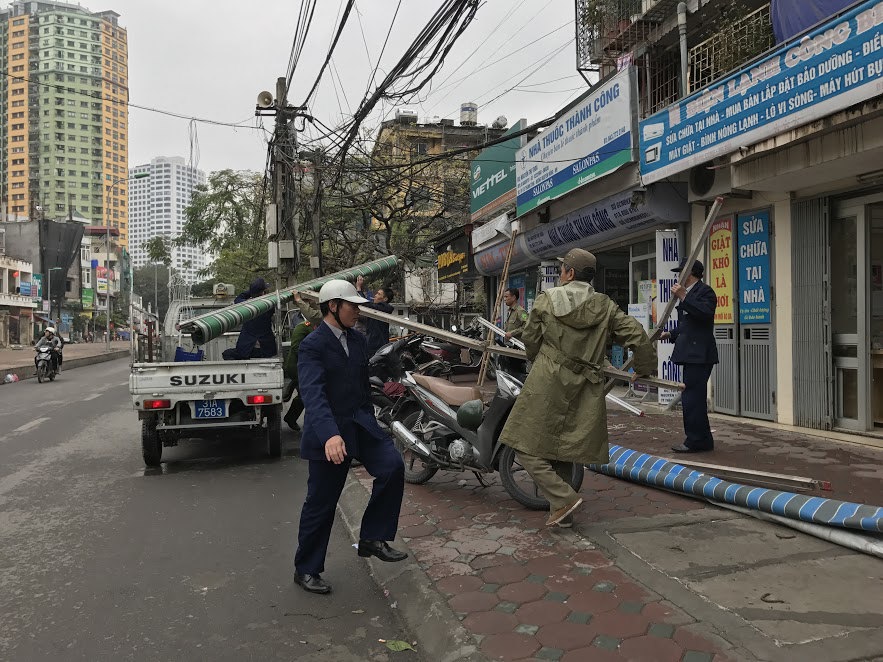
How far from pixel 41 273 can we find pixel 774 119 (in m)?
67.7

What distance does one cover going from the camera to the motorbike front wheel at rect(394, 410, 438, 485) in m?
5.44

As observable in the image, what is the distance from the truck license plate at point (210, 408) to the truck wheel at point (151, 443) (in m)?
0.43

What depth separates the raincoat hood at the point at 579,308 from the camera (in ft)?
12.9

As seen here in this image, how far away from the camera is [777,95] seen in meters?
6.50

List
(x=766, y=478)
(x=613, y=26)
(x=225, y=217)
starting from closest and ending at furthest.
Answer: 1. (x=766, y=478)
2. (x=613, y=26)
3. (x=225, y=217)

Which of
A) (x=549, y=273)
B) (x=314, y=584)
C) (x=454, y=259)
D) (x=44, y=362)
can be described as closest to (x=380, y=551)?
(x=314, y=584)

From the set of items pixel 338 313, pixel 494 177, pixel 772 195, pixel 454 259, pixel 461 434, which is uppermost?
pixel 494 177

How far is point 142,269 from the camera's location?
340ft

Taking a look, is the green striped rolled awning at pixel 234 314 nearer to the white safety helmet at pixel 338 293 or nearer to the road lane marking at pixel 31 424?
the white safety helmet at pixel 338 293

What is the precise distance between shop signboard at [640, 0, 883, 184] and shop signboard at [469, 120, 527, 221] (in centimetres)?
567

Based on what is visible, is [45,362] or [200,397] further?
[45,362]

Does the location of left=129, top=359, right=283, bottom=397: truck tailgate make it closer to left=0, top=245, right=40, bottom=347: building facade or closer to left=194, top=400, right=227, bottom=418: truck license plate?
left=194, top=400, right=227, bottom=418: truck license plate

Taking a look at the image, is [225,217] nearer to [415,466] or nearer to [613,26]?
[613,26]

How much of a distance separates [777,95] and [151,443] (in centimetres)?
720
